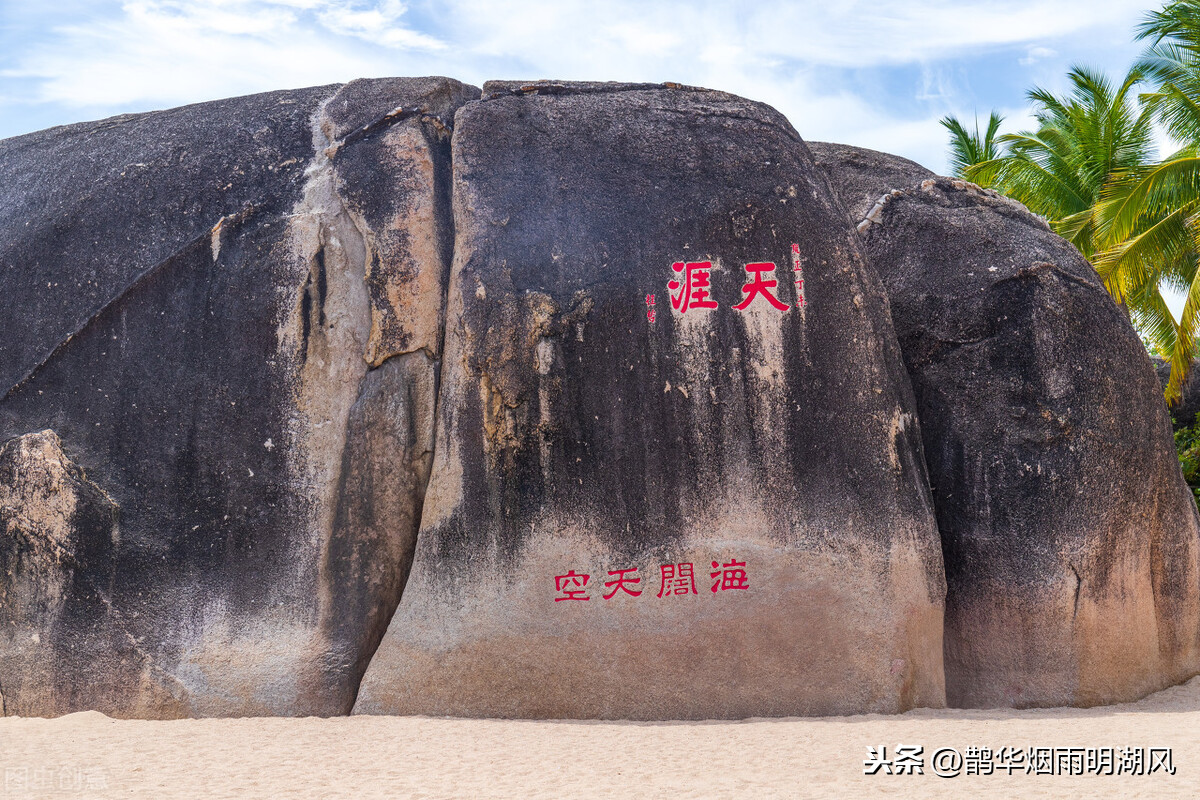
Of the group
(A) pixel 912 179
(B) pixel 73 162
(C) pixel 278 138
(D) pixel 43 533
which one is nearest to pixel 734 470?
(A) pixel 912 179

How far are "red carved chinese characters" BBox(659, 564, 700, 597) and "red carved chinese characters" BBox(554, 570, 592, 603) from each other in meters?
0.37

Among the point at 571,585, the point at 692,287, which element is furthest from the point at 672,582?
the point at 692,287

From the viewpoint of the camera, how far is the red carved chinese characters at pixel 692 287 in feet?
16.7

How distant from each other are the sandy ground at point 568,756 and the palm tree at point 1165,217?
305 inches

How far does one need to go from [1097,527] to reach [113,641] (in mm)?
5059

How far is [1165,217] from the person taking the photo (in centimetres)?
1174

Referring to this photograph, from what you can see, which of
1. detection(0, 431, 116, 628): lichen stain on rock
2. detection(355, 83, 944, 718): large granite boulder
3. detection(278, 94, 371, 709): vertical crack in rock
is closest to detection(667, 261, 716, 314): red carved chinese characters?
detection(355, 83, 944, 718): large granite boulder

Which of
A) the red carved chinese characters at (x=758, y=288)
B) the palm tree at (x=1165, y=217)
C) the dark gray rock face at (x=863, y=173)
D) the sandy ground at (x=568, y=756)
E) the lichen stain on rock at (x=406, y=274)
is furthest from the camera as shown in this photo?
the palm tree at (x=1165, y=217)

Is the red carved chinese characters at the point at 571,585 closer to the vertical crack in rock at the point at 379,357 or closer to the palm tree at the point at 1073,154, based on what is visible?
the vertical crack in rock at the point at 379,357

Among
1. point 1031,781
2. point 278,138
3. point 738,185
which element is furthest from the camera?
point 278,138

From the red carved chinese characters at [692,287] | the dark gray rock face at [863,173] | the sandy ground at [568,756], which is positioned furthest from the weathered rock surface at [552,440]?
the dark gray rock face at [863,173]

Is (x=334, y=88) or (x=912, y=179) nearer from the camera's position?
(x=334, y=88)

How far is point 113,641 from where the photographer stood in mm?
5039

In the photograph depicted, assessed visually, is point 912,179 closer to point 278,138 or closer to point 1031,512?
point 1031,512
